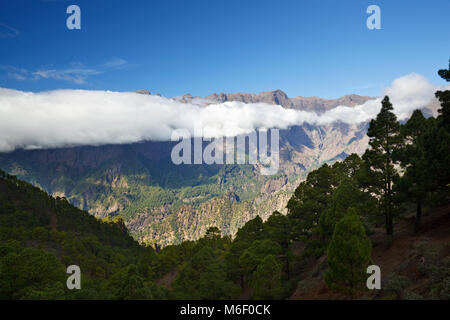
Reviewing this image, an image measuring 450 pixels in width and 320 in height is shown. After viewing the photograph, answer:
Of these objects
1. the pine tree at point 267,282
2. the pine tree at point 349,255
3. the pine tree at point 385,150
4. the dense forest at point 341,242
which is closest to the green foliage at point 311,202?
the dense forest at point 341,242

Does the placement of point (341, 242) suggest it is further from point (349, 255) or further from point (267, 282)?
point (267, 282)

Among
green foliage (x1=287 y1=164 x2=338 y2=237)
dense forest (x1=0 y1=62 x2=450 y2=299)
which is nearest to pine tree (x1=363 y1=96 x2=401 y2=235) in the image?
dense forest (x1=0 y1=62 x2=450 y2=299)

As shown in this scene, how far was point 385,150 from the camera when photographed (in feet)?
88.7

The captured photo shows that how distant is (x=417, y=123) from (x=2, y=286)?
5253 cm

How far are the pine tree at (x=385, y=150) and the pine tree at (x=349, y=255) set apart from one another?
40.8 feet

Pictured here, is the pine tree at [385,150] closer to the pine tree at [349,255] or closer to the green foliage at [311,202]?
the green foliage at [311,202]

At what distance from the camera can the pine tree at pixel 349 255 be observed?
1653cm

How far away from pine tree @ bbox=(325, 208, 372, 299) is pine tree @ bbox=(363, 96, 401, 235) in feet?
40.8

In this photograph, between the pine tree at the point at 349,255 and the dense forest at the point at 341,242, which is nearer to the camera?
the pine tree at the point at 349,255

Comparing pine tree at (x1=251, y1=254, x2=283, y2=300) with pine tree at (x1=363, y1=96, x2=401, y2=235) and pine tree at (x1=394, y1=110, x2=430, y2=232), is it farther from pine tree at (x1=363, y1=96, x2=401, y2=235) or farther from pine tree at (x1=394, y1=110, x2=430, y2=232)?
pine tree at (x1=394, y1=110, x2=430, y2=232)

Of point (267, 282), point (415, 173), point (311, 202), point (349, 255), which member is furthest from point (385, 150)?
point (267, 282)
